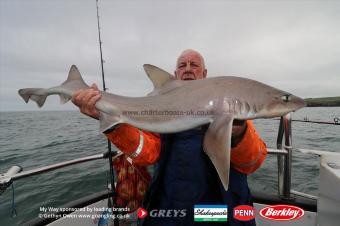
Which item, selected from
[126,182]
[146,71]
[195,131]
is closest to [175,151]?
[195,131]

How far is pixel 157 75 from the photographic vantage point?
238 cm

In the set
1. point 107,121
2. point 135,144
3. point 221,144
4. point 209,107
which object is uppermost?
point 209,107

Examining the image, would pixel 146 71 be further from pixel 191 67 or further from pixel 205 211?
pixel 205 211

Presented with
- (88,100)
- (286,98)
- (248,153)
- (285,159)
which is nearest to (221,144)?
(248,153)

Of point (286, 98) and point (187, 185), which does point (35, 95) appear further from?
point (286, 98)

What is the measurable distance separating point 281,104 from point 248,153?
622 millimetres

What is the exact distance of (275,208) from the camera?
367 cm

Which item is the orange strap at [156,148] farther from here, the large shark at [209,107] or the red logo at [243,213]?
the red logo at [243,213]

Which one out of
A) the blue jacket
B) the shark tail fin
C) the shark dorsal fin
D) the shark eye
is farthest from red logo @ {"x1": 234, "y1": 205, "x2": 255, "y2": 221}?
the shark tail fin

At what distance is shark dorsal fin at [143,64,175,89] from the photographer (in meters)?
2.36

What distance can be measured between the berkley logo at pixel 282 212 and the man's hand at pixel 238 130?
6.92 feet

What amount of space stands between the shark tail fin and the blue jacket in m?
1.81

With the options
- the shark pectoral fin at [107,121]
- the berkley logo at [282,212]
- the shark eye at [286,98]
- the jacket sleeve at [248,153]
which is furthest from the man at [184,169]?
the berkley logo at [282,212]

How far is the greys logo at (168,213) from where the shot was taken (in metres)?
2.54
